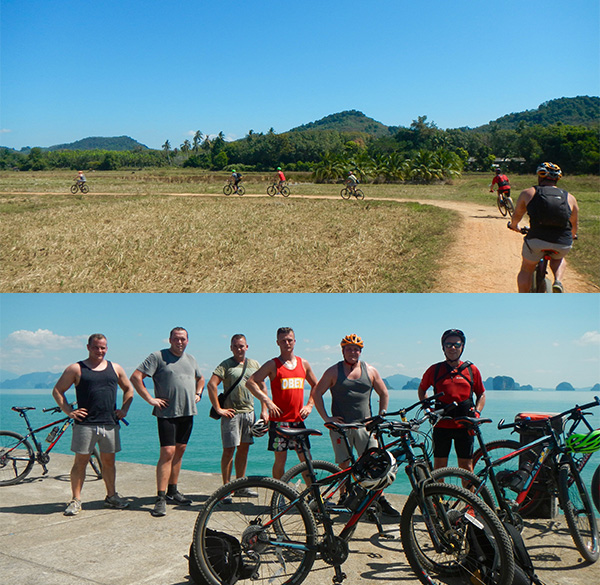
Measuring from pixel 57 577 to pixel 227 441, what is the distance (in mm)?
2183

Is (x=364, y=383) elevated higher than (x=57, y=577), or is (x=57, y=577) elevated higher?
(x=364, y=383)

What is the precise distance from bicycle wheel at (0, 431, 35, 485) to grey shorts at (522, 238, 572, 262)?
601 centimetres

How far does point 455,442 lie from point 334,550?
1726mm

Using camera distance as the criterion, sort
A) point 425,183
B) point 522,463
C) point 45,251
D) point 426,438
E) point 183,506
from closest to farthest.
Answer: point 426,438 < point 522,463 < point 183,506 < point 45,251 < point 425,183

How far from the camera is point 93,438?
5211 millimetres

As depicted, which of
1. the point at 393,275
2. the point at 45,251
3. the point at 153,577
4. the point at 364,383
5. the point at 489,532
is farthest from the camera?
the point at 45,251

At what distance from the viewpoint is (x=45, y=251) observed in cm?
1716

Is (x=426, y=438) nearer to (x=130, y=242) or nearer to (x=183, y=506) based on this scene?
(x=183, y=506)

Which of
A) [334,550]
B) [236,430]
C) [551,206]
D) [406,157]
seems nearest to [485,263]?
[551,206]

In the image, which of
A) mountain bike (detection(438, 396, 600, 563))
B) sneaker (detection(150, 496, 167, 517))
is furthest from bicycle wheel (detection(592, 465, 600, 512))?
sneaker (detection(150, 496, 167, 517))

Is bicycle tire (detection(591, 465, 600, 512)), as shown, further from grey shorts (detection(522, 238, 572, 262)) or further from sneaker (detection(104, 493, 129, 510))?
sneaker (detection(104, 493, 129, 510))

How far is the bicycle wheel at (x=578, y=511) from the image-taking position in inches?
153

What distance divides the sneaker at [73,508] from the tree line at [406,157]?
42.1 metres

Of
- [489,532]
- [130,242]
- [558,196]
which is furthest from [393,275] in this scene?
[489,532]
